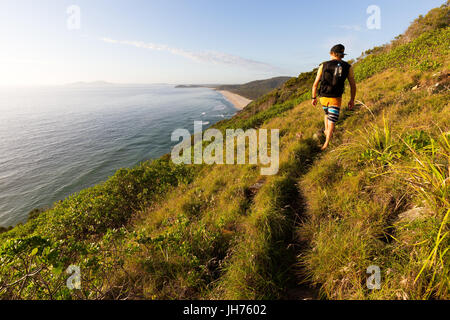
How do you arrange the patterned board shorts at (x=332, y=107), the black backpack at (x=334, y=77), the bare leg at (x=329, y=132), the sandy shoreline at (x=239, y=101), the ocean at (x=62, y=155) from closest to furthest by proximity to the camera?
the black backpack at (x=334, y=77)
the patterned board shorts at (x=332, y=107)
the bare leg at (x=329, y=132)
the ocean at (x=62, y=155)
the sandy shoreline at (x=239, y=101)

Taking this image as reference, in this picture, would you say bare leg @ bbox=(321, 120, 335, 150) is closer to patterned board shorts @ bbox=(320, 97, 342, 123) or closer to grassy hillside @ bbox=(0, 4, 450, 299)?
patterned board shorts @ bbox=(320, 97, 342, 123)

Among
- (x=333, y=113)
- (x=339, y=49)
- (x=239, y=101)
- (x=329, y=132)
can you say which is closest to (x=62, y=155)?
(x=329, y=132)

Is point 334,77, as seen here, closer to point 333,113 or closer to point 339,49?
point 339,49

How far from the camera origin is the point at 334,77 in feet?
15.3

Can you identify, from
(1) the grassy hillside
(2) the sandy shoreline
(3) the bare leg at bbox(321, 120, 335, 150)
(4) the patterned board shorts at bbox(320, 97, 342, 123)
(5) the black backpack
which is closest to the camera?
(1) the grassy hillside

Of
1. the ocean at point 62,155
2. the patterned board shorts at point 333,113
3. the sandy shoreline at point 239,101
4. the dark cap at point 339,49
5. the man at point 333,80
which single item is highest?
the sandy shoreline at point 239,101

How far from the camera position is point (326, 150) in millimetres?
5051

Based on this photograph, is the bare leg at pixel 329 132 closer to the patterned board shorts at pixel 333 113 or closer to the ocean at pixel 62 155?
the patterned board shorts at pixel 333 113

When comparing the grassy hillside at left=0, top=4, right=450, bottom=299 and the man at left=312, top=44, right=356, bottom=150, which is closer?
the grassy hillside at left=0, top=4, right=450, bottom=299

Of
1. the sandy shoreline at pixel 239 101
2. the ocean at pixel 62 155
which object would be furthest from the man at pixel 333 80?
the sandy shoreline at pixel 239 101

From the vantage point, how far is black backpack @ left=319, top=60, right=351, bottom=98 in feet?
15.1

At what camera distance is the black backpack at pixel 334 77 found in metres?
4.60

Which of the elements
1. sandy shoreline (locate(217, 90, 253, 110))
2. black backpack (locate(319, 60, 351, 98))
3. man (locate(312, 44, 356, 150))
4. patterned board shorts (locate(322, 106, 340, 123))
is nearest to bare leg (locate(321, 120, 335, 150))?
man (locate(312, 44, 356, 150))
